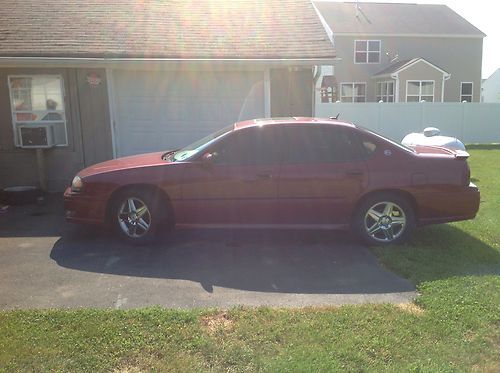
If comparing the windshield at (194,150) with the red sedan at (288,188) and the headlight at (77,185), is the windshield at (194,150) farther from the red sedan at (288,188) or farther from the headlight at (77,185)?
the headlight at (77,185)

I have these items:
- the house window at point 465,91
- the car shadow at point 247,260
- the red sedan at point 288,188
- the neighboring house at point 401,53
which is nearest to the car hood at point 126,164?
the red sedan at point 288,188

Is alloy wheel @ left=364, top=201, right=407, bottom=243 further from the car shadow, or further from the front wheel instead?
the front wheel

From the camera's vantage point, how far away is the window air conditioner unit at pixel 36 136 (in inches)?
379

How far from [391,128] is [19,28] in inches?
570

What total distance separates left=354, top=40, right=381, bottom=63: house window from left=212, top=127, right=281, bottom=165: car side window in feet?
84.6

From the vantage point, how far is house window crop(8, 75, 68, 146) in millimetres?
9633

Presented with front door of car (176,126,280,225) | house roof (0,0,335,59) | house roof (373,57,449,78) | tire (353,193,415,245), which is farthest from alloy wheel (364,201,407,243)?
house roof (373,57,449,78)

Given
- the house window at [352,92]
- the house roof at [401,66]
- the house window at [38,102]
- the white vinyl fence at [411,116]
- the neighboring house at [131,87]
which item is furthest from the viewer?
the house window at [352,92]

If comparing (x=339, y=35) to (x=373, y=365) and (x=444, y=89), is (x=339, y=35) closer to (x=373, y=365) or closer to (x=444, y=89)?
(x=444, y=89)

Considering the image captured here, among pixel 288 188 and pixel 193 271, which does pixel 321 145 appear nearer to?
pixel 288 188

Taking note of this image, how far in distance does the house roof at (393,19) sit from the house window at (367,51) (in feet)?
1.99

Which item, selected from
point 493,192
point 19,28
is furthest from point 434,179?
point 19,28

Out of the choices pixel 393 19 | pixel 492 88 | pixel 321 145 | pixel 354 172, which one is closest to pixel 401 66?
pixel 393 19

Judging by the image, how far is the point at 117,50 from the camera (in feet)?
Answer: 31.2
